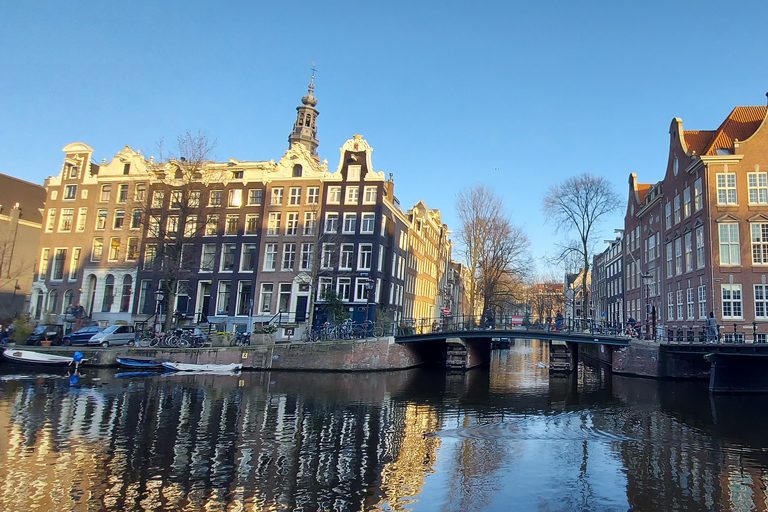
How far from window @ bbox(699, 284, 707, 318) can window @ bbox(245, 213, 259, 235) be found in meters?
36.9

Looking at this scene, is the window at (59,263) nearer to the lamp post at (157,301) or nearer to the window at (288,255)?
the lamp post at (157,301)

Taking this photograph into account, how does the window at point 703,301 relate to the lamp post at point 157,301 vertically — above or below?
above

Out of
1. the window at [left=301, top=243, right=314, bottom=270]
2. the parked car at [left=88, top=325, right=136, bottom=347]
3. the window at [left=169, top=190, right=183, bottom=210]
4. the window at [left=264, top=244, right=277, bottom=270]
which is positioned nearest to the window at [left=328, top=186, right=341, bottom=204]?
the window at [left=301, top=243, right=314, bottom=270]

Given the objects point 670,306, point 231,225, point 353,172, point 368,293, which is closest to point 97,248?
point 231,225

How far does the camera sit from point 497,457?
13.7m

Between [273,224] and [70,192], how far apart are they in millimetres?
24481

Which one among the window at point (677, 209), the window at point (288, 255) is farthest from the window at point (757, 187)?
the window at point (288, 255)

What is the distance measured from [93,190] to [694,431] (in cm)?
5638

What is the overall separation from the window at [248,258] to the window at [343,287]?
8.33 meters

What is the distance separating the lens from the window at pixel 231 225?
1908 inches

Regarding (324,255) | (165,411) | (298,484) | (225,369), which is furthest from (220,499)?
(324,255)

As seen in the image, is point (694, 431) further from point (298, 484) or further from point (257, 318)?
point (257, 318)

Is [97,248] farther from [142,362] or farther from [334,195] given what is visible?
[334,195]

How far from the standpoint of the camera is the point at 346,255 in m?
45.6
